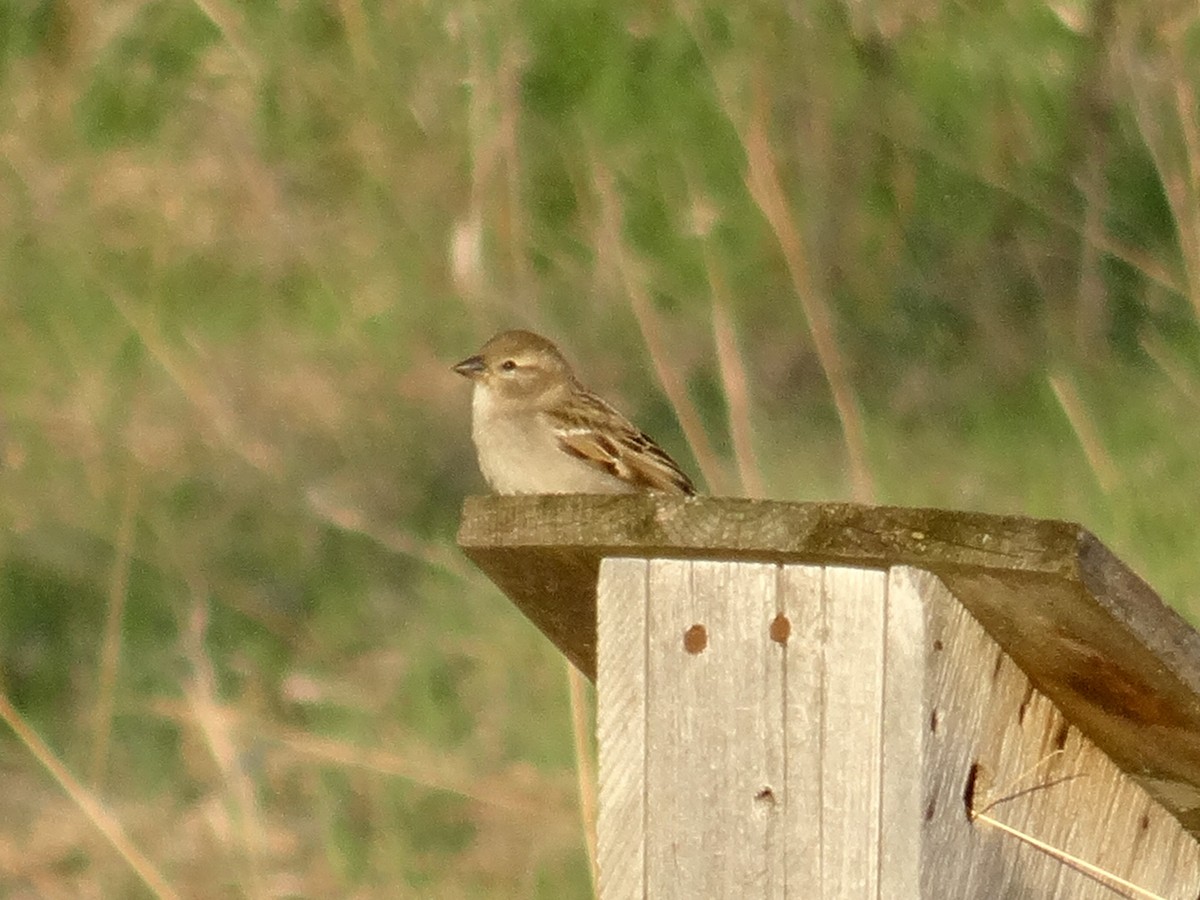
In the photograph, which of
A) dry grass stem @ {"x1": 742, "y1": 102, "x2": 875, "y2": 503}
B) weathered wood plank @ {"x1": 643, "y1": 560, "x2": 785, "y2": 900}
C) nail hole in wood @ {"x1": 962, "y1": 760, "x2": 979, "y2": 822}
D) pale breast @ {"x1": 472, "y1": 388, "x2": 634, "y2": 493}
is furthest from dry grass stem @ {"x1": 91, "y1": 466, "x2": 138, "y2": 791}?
nail hole in wood @ {"x1": 962, "y1": 760, "x2": 979, "y2": 822}

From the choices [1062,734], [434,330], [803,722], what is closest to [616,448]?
[1062,734]

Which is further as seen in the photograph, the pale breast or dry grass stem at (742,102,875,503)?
the pale breast

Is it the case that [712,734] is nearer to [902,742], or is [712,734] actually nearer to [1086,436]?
[902,742]

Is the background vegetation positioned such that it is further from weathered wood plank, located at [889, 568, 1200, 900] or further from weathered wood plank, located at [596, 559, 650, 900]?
weathered wood plank, located at [596, 559, 650, 900]

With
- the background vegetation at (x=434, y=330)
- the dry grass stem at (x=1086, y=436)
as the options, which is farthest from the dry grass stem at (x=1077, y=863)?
the background vegetation at (x=434, y=330)

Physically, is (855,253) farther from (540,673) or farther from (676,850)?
(676,850)

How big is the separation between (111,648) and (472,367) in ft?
3.93

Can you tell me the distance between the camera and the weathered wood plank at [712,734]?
8.12 ft

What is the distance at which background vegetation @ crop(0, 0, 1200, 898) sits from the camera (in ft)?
16.0

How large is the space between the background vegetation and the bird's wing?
454 millimetres

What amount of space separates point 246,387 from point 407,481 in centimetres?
61

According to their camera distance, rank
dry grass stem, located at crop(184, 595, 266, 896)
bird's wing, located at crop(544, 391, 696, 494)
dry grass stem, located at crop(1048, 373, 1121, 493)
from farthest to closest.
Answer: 1. dry grass stem, located at crop(184, 595, 266, 896)
2. bird's wing, located at crop(544, 391, 696, 494)
3. dry grass stem, located at crop(1048, 373, 1121, 493)

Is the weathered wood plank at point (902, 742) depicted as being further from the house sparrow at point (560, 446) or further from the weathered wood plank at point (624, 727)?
the house sparrow at point (560, 446)

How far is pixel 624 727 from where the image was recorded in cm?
257
